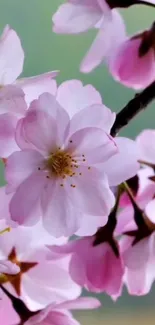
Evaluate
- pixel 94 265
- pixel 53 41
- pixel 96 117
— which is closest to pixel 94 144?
pixel 96 117

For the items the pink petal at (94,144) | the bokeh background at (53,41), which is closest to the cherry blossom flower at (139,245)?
the pink petal at (94,144)

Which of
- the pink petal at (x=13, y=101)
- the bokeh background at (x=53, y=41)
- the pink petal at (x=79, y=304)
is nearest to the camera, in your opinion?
the pink petal at (x=13, y=101)

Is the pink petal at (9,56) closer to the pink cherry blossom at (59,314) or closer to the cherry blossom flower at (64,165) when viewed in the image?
the cherry blossom flower at (64,165)

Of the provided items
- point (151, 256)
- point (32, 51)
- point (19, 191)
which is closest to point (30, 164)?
point (19, 191)

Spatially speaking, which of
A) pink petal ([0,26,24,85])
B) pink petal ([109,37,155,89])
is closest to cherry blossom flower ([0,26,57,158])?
pink petal ([0,26,24,85])

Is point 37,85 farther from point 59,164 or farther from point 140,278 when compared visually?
point 140,278

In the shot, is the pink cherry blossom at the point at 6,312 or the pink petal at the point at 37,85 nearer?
the pink petal at the point at 37,85

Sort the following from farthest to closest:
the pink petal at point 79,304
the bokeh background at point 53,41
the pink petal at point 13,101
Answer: the bokeh background at point 53,41 < the pink petal at point 79,304 < the pink petal at point 13,101
